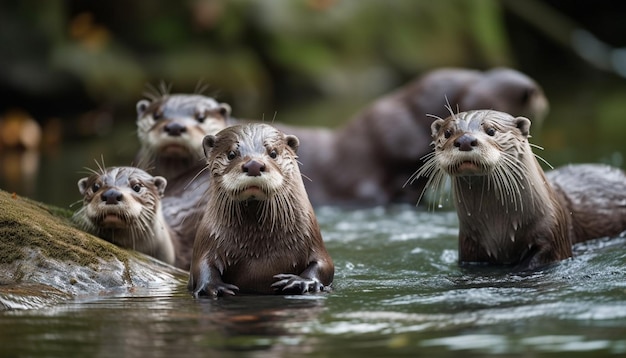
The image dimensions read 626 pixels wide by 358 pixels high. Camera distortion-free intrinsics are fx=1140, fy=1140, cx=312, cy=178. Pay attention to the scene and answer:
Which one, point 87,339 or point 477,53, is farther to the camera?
point 477,53

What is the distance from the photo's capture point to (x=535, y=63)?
22.5m

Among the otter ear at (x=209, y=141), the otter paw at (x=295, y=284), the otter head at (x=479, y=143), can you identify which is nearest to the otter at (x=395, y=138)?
the otter head at (x=479, y=143)

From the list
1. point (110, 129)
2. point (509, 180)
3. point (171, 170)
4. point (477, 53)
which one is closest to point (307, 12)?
point (477, 53)

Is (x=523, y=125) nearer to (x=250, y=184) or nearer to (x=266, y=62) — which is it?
(x=250, y=184)

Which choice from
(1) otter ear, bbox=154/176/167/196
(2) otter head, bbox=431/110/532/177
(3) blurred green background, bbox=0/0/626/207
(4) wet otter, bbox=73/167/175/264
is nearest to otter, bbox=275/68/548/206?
(3) blurred green background, bbox=0/0/626/207

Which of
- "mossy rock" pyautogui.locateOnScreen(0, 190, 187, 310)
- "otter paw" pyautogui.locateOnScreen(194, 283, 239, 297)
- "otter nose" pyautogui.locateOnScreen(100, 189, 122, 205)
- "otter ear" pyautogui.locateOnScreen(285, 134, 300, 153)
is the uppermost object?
"otter ear" pyautogui.locateOnScreen(285, 134, 300, 153)

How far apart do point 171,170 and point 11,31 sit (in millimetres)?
8483

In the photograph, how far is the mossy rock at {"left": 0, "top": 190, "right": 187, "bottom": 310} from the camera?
4.90m

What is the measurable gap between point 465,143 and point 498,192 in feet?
1.60

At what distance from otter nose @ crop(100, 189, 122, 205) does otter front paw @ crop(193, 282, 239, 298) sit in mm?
945

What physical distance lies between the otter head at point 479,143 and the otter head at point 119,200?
58.9 inches

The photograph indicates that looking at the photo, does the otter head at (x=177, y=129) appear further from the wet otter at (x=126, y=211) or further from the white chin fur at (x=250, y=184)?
the white chin fur at (x=250, y=184)

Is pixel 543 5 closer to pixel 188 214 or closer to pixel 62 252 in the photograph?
pixel 188 214

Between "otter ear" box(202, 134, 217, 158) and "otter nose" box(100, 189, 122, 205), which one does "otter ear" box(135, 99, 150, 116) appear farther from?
"otter ear" box(202, 134, 217, 158)
